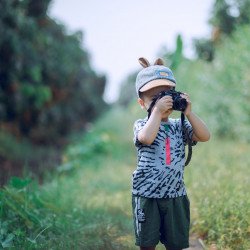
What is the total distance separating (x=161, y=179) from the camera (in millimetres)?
3453

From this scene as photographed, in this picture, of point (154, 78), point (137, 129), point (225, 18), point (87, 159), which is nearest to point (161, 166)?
point (137, 129)

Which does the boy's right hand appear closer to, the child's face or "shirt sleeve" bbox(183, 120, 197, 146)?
the child's face

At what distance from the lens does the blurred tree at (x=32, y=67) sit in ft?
33.2

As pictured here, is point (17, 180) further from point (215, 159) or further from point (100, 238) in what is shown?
point (215, 159)

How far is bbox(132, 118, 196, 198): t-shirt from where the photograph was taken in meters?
3.45

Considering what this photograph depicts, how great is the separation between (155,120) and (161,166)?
0.34 meters

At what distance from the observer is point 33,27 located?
34.4ft

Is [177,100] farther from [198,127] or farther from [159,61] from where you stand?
[159,61]

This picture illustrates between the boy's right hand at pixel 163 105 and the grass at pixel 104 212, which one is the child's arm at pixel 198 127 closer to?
the boy's right hand at pixel 163 105

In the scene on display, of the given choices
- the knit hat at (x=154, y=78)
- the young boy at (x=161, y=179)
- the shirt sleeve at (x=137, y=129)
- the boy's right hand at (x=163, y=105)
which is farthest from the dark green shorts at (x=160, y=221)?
the knit hat at (x=154, y=78)

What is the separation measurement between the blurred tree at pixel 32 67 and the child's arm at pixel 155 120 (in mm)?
6779

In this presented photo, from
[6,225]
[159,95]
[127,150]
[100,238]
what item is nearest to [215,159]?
[100,238]

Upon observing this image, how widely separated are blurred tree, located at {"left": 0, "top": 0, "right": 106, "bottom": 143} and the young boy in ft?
21.7

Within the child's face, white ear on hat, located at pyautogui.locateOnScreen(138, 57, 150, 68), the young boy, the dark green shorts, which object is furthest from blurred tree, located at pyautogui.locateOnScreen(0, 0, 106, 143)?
the dark green shorts
